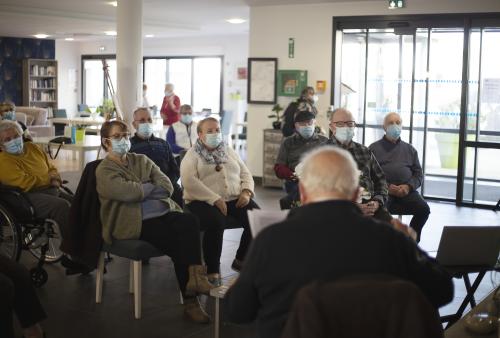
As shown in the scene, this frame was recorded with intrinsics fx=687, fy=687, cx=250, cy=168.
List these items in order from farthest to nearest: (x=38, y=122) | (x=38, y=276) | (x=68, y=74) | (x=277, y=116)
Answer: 1. (x=68, y=74)
2. (x=38, y=122)
3. (x=277, y=116)
4. (x=38, y=276)

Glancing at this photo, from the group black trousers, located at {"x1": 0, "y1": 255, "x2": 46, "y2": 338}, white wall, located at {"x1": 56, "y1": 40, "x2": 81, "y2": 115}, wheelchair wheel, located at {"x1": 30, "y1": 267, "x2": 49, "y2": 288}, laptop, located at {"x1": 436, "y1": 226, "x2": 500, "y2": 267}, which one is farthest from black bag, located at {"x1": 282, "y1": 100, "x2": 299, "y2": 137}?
white wall, located at {"x1": 56, "y1": 40, "x2": 81, "y2": 115}

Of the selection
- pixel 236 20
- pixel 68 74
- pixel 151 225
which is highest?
pixel 236 20

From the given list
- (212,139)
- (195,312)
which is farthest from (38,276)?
(212,139)

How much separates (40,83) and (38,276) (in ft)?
52.1

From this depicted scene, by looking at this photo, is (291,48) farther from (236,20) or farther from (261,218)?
(261,218)

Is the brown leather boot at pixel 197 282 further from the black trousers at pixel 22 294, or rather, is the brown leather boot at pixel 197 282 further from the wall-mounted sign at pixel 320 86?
the wall-mounted sign at pixel 320 86

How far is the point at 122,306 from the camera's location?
15.0 feet

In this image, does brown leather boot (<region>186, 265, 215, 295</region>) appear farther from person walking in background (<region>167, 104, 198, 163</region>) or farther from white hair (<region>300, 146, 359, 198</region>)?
person walking in background (<region>167, 104, 198, 163</region>)

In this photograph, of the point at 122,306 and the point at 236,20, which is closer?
the point at 122,306

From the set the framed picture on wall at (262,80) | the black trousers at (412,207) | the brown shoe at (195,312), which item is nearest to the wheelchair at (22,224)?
the brown shoe at (195,312)

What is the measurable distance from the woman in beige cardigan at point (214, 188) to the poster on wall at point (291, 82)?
456 cm

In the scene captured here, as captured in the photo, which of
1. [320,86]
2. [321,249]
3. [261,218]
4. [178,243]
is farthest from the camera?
[320,86]

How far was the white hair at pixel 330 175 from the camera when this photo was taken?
212cm

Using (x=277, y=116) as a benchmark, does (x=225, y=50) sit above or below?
above
